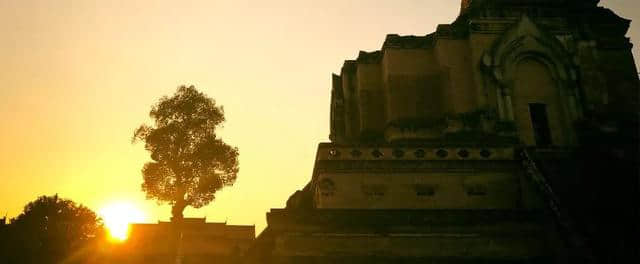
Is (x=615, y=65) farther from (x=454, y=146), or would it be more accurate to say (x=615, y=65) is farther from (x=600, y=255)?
(x=600, y=255)

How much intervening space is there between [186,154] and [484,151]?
1648 centimetres

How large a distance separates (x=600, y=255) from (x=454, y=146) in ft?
21.3

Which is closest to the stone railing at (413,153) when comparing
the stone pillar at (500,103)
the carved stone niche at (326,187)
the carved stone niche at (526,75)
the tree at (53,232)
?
the carved stone niche at (326,187)

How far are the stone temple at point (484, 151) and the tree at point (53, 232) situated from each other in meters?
18.1

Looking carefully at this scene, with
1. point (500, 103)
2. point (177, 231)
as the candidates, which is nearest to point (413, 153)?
point (500, 103)

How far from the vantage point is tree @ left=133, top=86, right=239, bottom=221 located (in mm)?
28328

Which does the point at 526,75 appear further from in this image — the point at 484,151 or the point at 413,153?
the point at 413,153

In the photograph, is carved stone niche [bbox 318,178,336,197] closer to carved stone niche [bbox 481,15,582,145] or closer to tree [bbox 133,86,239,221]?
carved stone niche [bbox 481,15,582,145]

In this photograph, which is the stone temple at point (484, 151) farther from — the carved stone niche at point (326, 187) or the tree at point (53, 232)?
the tree at point (53, 232)

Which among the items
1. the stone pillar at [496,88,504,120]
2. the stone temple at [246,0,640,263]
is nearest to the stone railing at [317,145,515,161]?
the stone temple at [246,0,640,263]

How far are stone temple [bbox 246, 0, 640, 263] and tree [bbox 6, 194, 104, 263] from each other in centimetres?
1814

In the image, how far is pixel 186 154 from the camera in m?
28.4

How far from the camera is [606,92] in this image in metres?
21.5

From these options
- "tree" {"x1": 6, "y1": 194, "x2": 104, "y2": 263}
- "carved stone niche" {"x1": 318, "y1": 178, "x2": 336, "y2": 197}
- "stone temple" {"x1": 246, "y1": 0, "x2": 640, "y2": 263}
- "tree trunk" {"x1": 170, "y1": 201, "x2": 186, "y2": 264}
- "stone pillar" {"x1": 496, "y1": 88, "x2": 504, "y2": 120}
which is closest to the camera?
"stone temple" {"x1": 246, "y1": 0, "x2": 640, "y2": 263}
